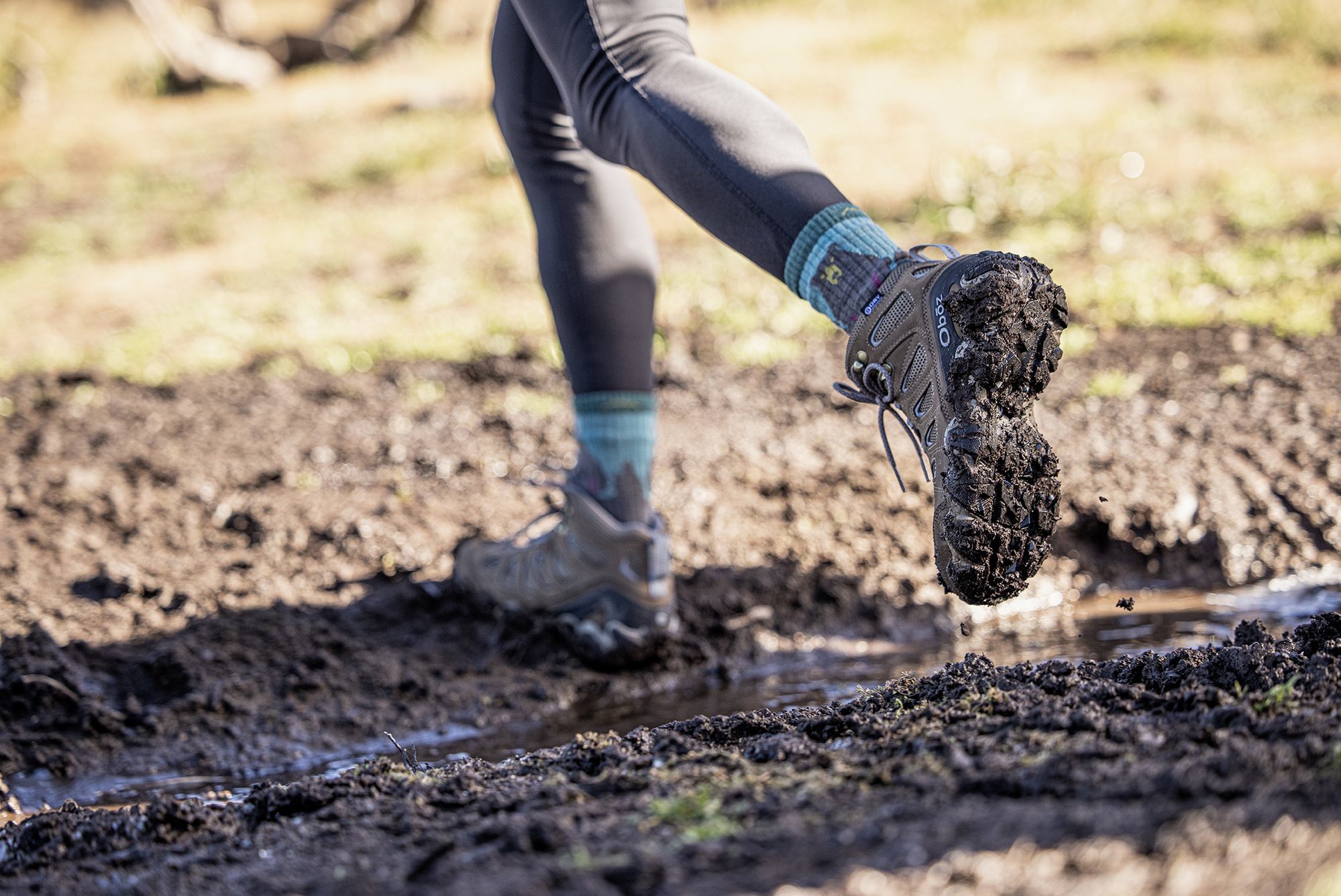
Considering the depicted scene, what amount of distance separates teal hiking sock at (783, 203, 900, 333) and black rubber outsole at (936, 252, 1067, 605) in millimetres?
147

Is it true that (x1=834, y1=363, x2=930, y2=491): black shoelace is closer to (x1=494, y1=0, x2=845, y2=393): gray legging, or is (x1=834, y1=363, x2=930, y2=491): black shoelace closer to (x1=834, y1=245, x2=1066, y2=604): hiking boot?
(x1=834, y1=245, x2=1066, y2=604): hiking boot

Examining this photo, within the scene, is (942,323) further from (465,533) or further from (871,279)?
(465,533)

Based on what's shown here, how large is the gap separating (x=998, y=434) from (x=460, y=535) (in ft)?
5.80

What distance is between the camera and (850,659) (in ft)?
8.30

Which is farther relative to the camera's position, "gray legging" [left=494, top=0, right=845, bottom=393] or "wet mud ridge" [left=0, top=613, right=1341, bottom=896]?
"gray legging" [left=494, top=0, right=845, bottom=393]

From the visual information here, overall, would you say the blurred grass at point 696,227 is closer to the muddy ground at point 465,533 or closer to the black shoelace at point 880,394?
the muddy ground at point 465,533

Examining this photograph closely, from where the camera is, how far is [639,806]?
1.38 meters

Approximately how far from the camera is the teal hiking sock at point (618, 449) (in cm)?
236

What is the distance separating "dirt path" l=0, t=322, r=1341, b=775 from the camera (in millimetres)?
2373

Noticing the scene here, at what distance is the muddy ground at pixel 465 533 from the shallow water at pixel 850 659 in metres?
0.04

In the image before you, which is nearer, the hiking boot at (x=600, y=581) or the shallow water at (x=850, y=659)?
the shallow water at (x=850, y=659)

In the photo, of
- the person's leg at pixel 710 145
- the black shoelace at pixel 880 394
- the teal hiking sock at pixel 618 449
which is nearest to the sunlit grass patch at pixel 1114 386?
the teal hiking sock at pixel 618 449

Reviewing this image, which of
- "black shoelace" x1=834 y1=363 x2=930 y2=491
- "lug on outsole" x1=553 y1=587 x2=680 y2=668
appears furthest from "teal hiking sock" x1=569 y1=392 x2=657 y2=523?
"black shoelace" x1=834 y1=363 x2=930 y2=491

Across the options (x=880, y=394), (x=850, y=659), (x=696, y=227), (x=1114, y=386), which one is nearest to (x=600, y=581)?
(x=850, y=659)
